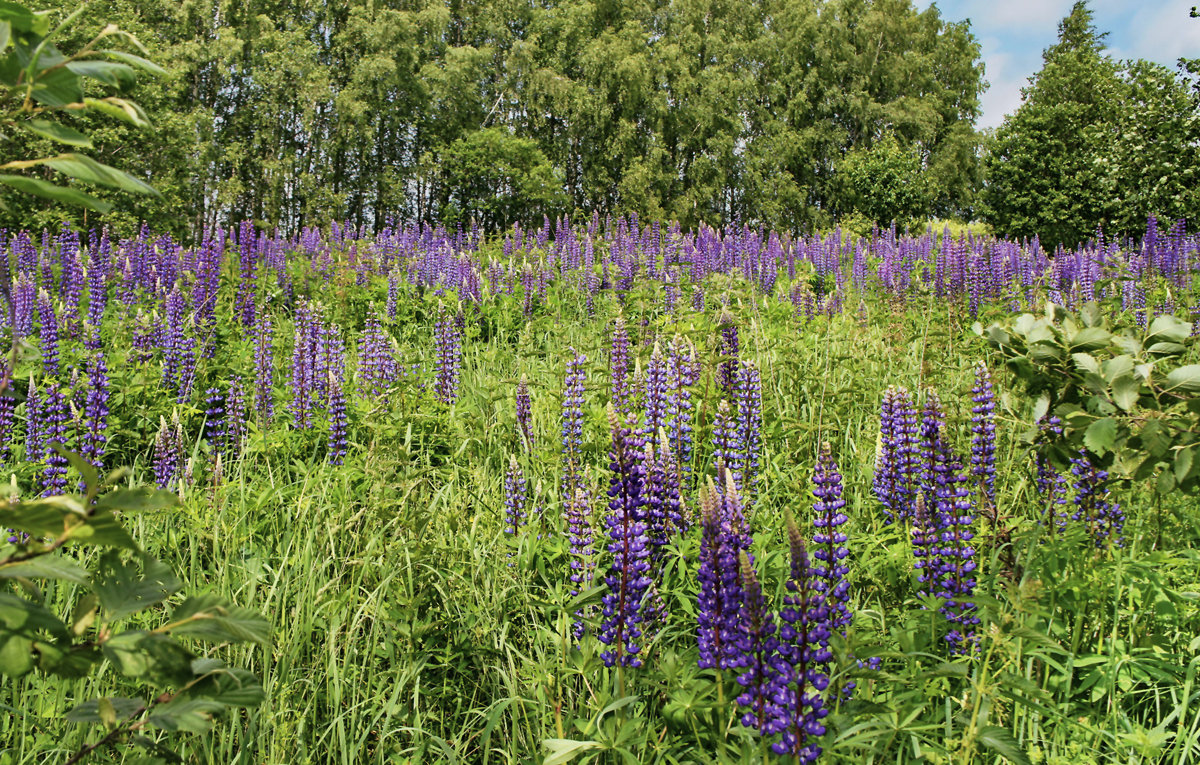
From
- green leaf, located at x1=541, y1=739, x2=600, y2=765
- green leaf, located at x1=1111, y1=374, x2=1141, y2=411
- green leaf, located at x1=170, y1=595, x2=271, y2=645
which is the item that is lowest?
green leaf, located at x1=541, y1=739, x2=600, y2=765

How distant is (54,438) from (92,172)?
3.43 m

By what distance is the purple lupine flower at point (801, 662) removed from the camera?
1666 millimetres

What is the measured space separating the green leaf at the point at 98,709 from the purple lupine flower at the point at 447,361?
3.78m

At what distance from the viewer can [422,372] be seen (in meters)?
5.54

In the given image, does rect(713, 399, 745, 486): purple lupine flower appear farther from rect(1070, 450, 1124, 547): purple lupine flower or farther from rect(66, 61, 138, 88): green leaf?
rect(66, 61, 138, 88): green leaf

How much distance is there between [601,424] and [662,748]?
2.23 meters

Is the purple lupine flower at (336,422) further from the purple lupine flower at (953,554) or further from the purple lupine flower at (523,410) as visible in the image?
the purple lupine flower at (953,554)

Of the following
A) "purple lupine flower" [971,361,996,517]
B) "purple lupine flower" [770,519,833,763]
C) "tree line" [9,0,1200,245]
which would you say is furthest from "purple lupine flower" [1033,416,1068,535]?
"tree line" [9,0,1200,245]

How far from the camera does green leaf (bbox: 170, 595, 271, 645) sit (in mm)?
902

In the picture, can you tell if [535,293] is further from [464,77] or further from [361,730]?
[464,77]

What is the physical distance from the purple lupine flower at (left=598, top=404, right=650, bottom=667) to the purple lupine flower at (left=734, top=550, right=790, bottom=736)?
361 millimetres

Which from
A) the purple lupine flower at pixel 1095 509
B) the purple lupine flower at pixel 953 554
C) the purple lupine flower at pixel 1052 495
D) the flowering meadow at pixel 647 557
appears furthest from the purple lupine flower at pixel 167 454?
the purple lupine flower at pixel 1095 509

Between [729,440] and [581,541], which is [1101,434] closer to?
[581,541]

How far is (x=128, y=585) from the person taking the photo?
99 cm
